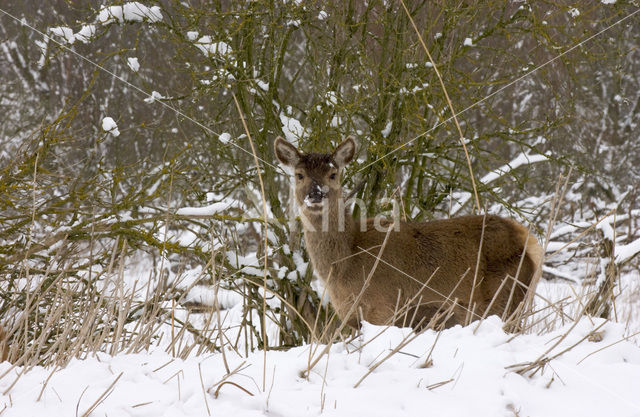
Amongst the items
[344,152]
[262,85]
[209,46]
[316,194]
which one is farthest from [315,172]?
[209,46]

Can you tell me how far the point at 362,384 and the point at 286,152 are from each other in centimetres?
383

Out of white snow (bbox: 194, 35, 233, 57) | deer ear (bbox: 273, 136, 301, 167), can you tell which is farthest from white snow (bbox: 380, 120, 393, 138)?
white snow (bbox: 194, 35, 233, 57)

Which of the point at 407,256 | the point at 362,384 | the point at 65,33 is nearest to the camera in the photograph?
the point at 362,384

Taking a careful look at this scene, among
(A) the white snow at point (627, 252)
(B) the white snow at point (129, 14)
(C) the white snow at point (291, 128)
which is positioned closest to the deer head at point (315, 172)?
(C) the white snow at point (291, 128)

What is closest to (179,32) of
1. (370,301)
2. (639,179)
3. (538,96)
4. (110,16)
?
(110,16)

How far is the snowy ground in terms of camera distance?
98.4 inches

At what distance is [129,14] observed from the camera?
6.85 meters

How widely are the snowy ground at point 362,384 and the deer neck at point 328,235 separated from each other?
2.73m

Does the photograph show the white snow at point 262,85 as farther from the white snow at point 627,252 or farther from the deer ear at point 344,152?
the white snow at point 627,252

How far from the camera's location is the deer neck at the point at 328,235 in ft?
19.2

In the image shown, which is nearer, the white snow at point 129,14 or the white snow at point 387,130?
the white snow at point 129,14

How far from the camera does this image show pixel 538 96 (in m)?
15.2

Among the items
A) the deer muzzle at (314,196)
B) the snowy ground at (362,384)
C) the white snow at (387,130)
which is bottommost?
the snowy ground at (362,384)

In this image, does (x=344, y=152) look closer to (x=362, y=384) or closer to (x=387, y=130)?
(x=387, y=130)
